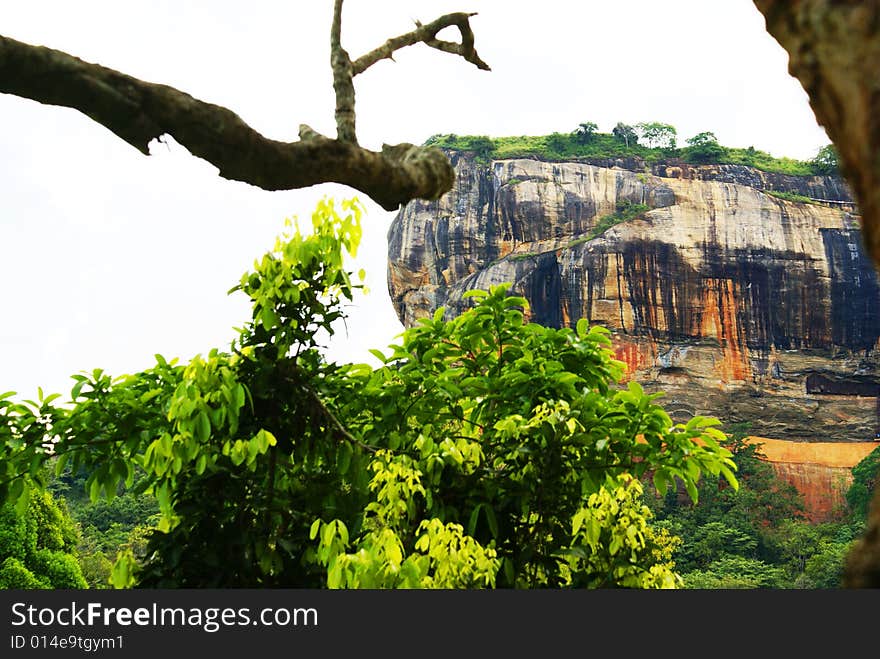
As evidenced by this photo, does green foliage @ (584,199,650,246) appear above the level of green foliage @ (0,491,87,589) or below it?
above

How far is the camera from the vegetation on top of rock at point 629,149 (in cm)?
3594

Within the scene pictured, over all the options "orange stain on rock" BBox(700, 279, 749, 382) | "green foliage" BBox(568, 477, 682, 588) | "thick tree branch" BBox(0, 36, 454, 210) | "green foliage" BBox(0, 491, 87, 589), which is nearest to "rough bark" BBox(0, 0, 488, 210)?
"thick tree branch" BBox(0, 36, 454, 210)

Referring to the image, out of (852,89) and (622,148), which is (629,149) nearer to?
(622,148)

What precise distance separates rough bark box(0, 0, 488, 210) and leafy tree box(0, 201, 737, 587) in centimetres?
80

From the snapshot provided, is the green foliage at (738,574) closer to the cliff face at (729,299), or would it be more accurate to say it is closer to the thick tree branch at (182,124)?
the cliff face at (729,299)

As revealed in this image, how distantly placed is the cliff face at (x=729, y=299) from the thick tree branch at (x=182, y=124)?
3043cm

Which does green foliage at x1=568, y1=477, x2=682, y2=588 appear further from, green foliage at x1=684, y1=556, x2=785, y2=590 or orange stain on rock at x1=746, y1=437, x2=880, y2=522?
orange stain on rock at x1=746, y1=437, x2=880, y2=522

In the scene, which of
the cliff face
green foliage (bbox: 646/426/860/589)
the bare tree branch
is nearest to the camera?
the bare tree branch

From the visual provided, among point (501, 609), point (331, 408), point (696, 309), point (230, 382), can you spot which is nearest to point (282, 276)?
point (230, 382)

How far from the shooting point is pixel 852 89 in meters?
0.91

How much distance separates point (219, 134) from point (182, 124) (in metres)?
0.06

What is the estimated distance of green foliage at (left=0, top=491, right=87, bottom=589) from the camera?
29.2ft

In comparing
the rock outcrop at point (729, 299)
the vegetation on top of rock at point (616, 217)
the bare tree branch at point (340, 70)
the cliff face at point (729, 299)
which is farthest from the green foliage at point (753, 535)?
the bare tree branch at point (340, 70)

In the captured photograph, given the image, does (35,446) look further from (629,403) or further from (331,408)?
(629,403)
